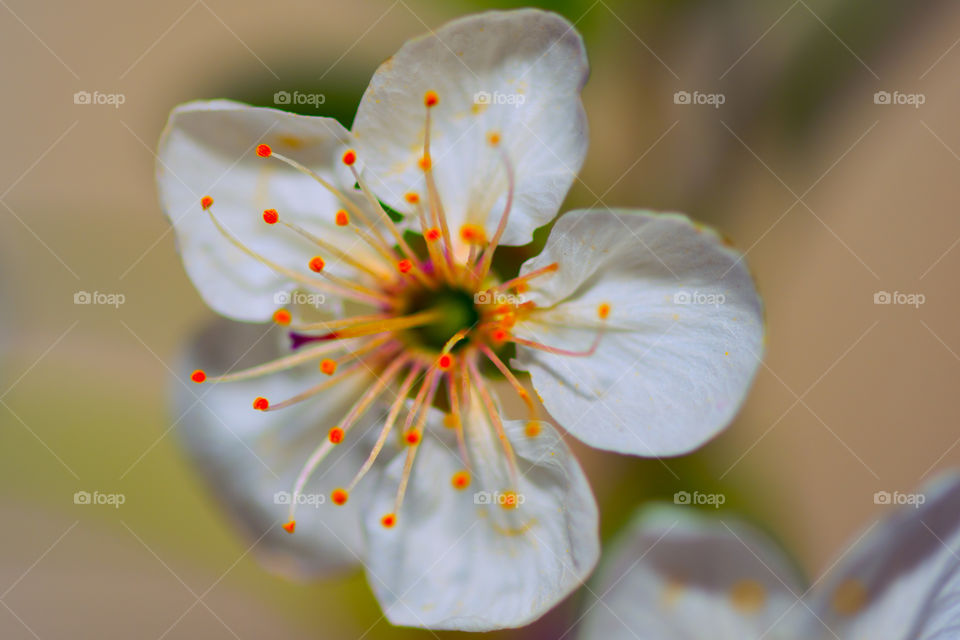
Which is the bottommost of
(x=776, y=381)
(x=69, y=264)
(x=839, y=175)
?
(x=776, y=381)

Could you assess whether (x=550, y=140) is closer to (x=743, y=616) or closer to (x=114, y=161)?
(x=743, y=616)

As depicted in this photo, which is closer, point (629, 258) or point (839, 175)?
point (629, 258)

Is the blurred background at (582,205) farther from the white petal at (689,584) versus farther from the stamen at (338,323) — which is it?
the stamen at (338,323)

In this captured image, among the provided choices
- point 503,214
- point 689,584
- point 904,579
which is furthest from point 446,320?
point 904,579

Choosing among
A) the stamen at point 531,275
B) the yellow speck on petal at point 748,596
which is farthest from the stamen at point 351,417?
the yellow speck on petal at point 748,596

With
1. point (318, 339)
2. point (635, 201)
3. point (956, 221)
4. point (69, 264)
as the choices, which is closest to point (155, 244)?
point (69, 264)

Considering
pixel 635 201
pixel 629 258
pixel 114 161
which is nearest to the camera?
pixel 629 258

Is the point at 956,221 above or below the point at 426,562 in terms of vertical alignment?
above

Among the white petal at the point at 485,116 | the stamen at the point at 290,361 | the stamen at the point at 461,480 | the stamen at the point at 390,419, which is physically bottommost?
the stamen at the point at 461,480
